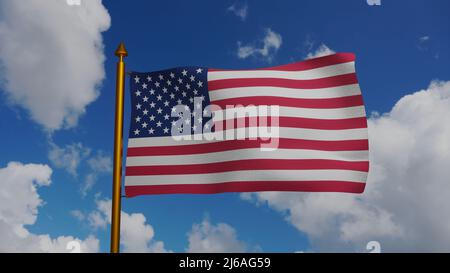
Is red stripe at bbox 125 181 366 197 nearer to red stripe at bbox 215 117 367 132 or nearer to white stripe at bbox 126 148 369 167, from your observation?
white stripe at bbox 126 148 369 167

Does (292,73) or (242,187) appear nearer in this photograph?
(242,187)

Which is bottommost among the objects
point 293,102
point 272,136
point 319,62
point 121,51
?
point 272,136

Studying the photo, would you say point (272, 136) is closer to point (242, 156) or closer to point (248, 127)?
point (248, 127)

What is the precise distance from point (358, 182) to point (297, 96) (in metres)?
2.14

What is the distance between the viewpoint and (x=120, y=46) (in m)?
10.9

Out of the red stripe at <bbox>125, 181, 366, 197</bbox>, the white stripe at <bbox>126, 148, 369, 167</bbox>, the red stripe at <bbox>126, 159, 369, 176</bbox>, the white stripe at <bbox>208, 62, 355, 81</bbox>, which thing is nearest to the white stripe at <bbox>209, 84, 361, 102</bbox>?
the white stripe at <bbox>208, 62, 355, 81</bbox>

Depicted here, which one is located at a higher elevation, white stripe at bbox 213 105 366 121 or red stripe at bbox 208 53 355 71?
red stripe at bbox 208 53 355 71

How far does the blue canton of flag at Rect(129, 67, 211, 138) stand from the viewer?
11.3 meters

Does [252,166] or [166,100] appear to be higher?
[166,100]

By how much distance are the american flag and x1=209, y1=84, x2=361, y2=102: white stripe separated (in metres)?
0.02

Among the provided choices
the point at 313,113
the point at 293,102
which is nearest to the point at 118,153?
the point at 293,102

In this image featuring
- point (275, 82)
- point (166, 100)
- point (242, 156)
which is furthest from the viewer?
point (275, 82)

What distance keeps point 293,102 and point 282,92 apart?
12.2 inches

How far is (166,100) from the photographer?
37.9 feet
